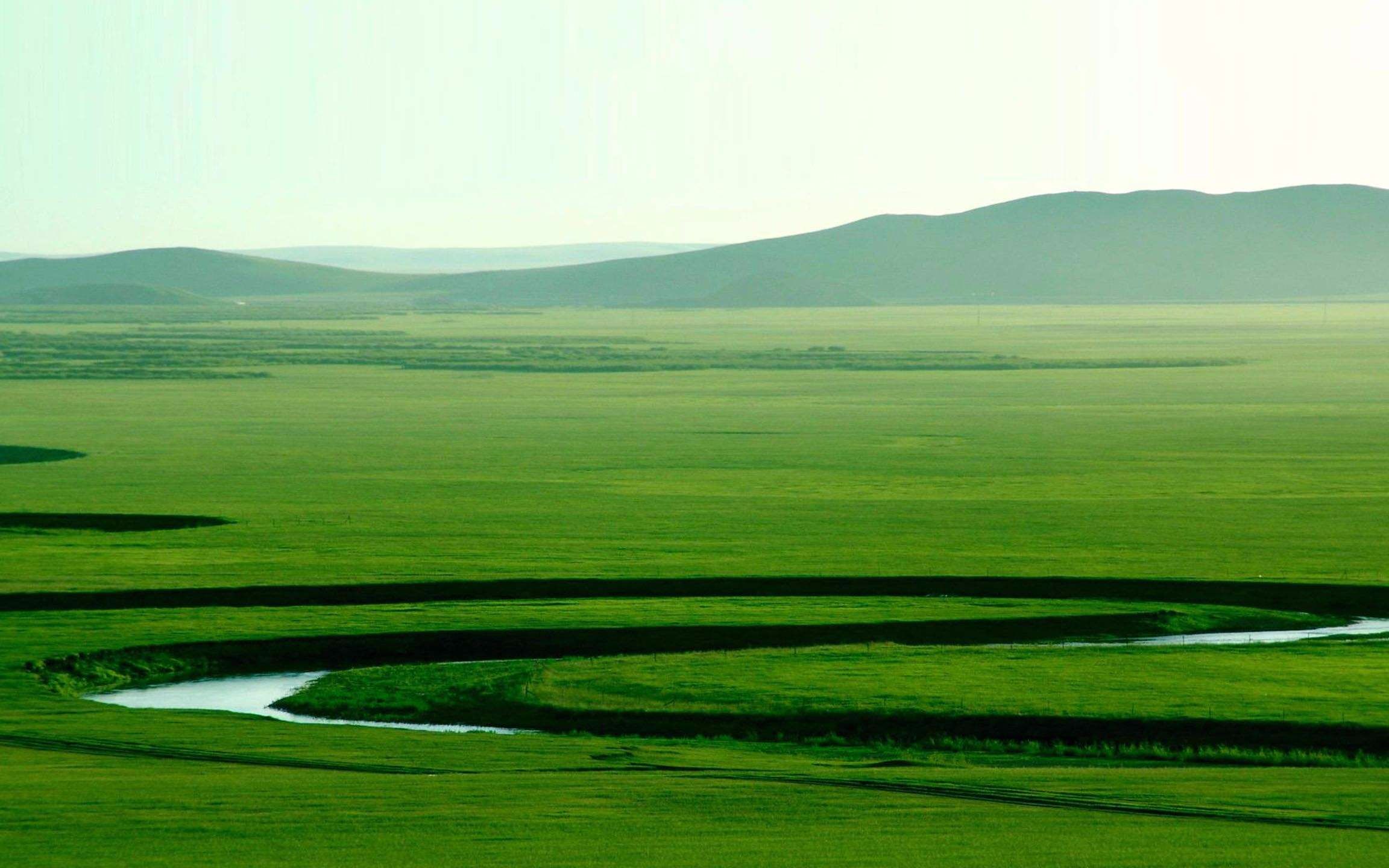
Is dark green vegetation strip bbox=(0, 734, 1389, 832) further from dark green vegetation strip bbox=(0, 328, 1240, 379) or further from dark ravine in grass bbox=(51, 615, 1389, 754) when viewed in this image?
dark green vegetation strip bbox=(0, 328, 1240, 379)

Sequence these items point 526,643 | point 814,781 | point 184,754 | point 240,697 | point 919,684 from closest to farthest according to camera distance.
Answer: point 814,781 → point 184,754 → point 919,684 → point 240,697 → point 526,643

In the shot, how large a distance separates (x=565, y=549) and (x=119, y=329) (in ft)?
536

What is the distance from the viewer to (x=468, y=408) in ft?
275

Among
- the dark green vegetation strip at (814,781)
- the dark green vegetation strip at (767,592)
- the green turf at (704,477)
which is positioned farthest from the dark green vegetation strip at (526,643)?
the dark green vegetation strip at (814,781)

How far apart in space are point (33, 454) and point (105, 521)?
19.0m

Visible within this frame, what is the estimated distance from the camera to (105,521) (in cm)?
4512

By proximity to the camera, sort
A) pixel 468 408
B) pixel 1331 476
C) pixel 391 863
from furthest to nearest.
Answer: pixel 468 408, pixel 1331 476, pixel 391 863

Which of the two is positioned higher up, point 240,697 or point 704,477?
point 704,477

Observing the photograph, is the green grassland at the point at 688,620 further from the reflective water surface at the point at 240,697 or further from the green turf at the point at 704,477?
the reflective water surface at the point at 240,697

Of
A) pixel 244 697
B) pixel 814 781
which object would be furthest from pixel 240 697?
pixel 814 781

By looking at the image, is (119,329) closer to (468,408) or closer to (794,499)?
(468,408)

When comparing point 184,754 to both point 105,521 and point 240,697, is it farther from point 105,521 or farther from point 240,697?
point 105,521

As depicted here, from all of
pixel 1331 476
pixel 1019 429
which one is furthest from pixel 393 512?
pixel 1019 429

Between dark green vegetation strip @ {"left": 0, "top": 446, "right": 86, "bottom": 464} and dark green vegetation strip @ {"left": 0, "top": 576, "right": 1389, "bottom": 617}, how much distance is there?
27.8 m
